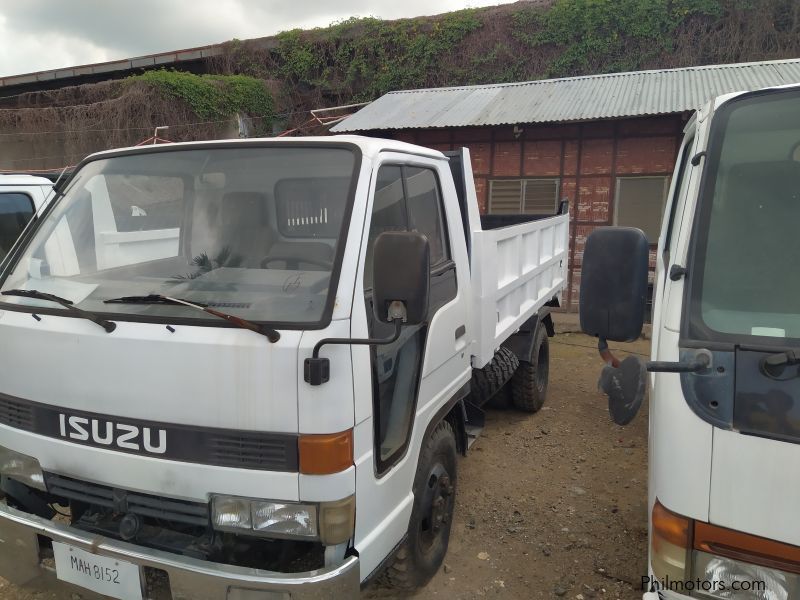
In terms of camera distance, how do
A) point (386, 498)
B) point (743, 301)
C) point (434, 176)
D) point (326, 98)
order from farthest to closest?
point (326, 98)
point (434, 176)
point (386, 498)
point (743, 301)

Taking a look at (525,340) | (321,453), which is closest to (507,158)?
(525,340)

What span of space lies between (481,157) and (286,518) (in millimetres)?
10040

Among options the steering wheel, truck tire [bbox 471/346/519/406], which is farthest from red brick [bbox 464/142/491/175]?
the steering wheel

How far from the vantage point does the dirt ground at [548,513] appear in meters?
2.88

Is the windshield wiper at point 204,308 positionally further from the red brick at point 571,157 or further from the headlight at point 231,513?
the red brick at point 571,157

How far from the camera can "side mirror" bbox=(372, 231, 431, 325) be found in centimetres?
185

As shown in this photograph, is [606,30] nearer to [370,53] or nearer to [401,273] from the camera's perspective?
[370,53]

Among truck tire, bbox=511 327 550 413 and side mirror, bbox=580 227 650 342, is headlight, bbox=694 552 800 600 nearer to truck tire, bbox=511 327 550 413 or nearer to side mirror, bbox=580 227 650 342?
side mirror, bbox=580 227 650 342

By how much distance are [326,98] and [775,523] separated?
1851 centimetres

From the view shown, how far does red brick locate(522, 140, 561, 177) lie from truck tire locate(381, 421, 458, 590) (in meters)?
8.55

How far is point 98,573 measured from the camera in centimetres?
197

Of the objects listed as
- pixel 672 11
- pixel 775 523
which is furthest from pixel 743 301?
pixel 672 11

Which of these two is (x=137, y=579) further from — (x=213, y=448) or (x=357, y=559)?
(x=357, y=559)

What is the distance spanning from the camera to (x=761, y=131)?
194cm
